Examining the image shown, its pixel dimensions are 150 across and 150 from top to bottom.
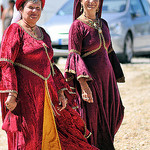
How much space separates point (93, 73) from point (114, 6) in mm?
7065

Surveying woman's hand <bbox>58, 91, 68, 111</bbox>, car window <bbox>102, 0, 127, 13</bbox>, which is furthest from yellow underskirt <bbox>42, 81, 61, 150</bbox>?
car window <bbox>102, 0, 127, 13</bbox>

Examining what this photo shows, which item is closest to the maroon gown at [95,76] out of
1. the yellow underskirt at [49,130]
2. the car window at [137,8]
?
the yellow underskirt at [49,130]

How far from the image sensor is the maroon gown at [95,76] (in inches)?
156

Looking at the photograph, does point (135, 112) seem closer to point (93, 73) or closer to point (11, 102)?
point (93, 73)

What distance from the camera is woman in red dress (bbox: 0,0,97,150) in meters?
3.19

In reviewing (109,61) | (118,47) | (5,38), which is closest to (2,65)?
(5,38)

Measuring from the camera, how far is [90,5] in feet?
13.2

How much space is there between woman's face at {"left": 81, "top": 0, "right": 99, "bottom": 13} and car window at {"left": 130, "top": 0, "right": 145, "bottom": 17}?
7.22 meters

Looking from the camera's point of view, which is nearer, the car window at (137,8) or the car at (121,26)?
the car at (121,26)

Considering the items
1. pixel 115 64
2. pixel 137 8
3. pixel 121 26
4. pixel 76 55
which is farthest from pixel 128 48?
pixel 76 55

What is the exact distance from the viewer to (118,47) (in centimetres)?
1026

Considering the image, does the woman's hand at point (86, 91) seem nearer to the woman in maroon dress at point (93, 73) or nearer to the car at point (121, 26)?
the woman in maroon dress at point (93, 73)

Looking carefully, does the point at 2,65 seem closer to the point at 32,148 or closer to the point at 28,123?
the point at 28,123

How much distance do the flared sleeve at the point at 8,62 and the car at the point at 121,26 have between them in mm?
6785
